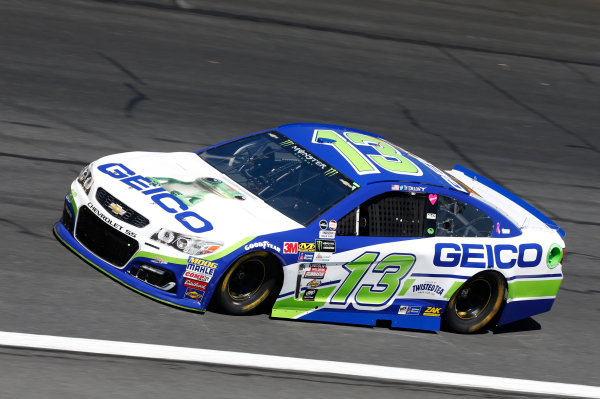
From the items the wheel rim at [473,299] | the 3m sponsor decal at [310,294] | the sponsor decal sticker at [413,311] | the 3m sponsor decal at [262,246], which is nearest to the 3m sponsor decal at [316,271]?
the 3m sponsor decal at [310,294]

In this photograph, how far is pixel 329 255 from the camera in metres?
6.80

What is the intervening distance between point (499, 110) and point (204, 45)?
5.06m

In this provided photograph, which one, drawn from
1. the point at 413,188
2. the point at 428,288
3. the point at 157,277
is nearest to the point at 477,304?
the point at 428,288

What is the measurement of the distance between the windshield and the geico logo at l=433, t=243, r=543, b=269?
0.94m

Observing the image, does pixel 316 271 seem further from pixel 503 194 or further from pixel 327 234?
pixel 503 194

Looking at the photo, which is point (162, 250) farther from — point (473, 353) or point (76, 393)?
point (473, 353)

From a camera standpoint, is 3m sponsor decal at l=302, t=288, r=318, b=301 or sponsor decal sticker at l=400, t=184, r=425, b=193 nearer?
3m sponsor decal at l=302, t=288, r=318, b=301

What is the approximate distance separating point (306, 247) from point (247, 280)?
515 mm

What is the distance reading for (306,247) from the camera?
6.71 meters

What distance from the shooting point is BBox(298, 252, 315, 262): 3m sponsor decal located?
264 inches

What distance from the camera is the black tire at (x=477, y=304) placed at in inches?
296

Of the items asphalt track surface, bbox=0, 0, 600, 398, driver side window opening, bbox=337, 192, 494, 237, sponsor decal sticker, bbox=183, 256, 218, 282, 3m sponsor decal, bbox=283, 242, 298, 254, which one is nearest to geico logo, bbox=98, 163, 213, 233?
sponsor decal sticker, bbox=183, 256, 218, 282

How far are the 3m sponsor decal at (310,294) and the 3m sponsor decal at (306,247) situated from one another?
328mm

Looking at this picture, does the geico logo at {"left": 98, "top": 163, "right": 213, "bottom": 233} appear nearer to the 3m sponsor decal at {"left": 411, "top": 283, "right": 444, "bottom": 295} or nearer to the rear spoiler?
the 3m sponsor decal at {"left": 411, "top": 283, "right": 444, "bottom": 295}
